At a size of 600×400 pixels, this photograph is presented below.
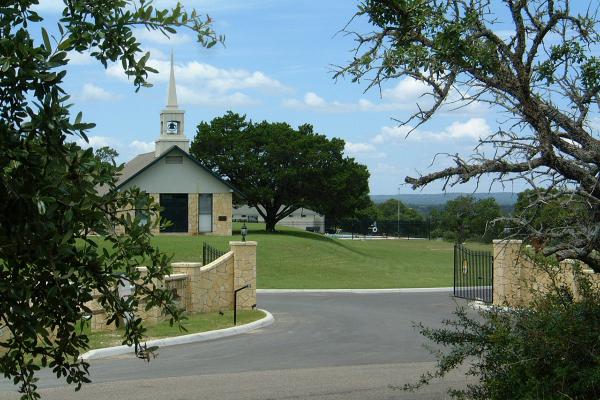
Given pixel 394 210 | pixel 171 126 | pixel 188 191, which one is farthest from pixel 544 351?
pixel 394 210

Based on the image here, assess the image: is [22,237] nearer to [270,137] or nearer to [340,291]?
[340,291]

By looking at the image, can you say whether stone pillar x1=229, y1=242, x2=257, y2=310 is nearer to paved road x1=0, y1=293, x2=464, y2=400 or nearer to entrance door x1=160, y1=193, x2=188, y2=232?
paved road x1=0, y1=293, x2=464, y2=400

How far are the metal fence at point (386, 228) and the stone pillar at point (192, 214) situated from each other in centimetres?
3471

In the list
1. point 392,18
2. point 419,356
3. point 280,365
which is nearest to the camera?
point 392,18

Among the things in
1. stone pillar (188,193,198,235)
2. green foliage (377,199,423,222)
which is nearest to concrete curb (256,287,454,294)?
stone pillar (188,193,198,235)

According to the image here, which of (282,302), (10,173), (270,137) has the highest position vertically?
(270,137)

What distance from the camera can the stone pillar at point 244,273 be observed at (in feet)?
68.8

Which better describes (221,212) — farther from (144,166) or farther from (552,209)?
(552,209)

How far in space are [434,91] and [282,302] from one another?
18223 millimetres

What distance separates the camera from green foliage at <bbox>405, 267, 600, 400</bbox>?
21.5 ft

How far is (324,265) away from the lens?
37312 mm

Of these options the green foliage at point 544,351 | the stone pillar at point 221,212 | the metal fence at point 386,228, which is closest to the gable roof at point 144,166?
the stone pillar at point 221,212

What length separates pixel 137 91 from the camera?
156 inches

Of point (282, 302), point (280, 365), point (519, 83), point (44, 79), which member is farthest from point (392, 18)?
point (282, 302)
